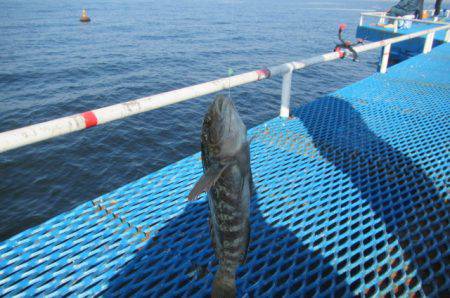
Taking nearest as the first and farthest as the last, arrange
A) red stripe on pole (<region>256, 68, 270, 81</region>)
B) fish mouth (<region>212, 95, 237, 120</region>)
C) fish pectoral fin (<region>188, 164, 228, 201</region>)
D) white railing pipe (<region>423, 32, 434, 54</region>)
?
fish pectoral fin (<region>188, 164, 228, 201</region>) < fish mouth (<region>212, 95, 237, 120</region>) < red stripe on pole (<region>256, 68, 270, 81</region>) < white railing pipe (<region>423, 32, 434, 54</region>)

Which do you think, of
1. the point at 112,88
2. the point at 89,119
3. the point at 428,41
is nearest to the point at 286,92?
the point at 89,119

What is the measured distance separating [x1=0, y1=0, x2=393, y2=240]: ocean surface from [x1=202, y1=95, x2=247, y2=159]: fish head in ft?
37.1

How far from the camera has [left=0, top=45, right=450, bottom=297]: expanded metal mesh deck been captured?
300cm

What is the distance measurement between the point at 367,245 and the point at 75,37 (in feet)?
129

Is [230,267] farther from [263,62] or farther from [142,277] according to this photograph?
[263,62]

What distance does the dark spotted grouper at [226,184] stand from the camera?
216 cm

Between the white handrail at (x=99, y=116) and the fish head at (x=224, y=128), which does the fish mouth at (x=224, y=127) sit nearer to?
the fish head at (x=224, y=128)

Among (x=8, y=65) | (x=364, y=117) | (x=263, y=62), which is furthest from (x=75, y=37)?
(x=364, y=117)

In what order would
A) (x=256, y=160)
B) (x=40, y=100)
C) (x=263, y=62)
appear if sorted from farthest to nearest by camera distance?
(x=263, y=62)
(x=40, y=100)
(x=256, y=160)

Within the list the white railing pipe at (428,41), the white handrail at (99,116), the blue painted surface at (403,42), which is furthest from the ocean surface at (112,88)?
the white handrail at (99,116)

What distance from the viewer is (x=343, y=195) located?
4.29 meters

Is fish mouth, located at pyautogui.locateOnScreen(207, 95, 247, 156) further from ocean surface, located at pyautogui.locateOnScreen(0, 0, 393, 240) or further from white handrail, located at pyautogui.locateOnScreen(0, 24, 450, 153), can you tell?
ocean surface, located at pyautogui.locateOnScreen(0, 0, 393, 240)

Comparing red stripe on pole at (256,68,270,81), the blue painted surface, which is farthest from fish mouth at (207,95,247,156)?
the blue painted surface

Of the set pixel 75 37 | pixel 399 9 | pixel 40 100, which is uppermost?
pixel 399 9
